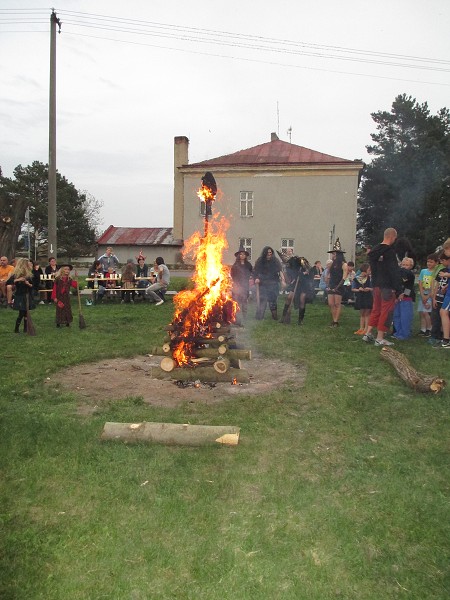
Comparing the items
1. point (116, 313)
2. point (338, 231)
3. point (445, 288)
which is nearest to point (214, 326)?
point (445, 288)

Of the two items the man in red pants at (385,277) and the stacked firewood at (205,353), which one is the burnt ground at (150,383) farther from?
the man in red pants at (385,277)

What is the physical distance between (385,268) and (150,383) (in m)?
5.07

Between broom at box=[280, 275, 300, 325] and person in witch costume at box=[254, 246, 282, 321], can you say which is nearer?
broom at box=[280, 275, 300, 325]

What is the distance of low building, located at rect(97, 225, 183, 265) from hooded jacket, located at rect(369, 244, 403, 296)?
30.9 meters

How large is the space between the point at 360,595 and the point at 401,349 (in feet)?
Result: 24.6

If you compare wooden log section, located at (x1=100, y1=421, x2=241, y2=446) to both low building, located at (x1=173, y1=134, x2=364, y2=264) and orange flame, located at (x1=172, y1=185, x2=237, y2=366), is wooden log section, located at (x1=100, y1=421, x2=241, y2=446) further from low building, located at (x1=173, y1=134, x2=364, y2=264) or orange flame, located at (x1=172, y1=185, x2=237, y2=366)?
low building, located at (x1=173, y1=134, x2=364, y2=264)

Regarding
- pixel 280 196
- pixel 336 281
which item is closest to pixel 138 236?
pixel 280 196

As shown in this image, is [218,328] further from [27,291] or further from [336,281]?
[27,291]

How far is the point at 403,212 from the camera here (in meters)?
40.5

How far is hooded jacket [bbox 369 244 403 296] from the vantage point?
9539 mm

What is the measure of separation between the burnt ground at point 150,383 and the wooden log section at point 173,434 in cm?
118

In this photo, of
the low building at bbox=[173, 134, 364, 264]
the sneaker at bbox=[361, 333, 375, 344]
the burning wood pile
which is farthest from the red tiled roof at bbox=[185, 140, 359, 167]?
the burning wood pile

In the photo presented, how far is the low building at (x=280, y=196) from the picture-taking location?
3578cm

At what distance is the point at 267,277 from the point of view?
1396cm
